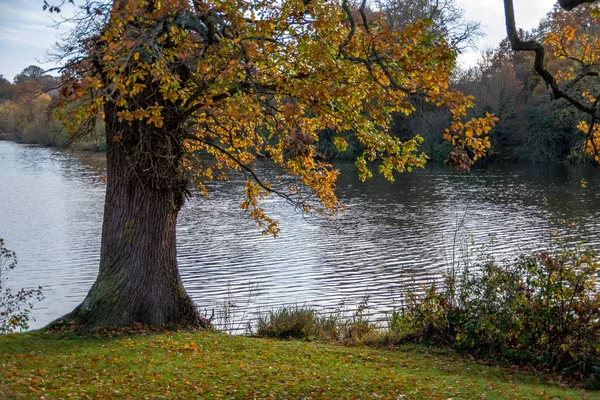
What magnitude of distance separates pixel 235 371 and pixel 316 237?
1714 centimetres

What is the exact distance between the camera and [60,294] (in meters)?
16.9

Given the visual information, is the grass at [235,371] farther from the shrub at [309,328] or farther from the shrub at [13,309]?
the shrub at [13,309]

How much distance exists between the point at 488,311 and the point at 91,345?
587cm

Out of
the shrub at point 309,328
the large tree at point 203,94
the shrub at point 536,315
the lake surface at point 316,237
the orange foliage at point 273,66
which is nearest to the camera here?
the orange foliage at point 273,66

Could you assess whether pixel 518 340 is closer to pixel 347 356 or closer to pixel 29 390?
pixel 347 356

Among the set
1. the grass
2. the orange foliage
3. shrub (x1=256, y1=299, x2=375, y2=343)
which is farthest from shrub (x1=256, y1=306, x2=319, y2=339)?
the orange foliage

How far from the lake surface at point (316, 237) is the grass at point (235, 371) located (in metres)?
3.00

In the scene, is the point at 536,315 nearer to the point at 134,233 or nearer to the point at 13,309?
the point at 134,233

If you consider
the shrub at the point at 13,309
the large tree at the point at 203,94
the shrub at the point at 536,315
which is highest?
the large tree at the point at 203,94

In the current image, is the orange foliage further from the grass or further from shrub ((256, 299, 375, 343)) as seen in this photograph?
shrub ((256, 299, 375, 343))

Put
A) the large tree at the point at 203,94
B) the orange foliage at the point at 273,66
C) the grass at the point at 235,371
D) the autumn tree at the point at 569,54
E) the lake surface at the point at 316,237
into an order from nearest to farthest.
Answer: the autumn tree at the point at 569,54, the grass at the point at 235,371, the orange foliage at the point at 273,66, the large tree at the point at 203,94, the lake surface at the point at 316,237

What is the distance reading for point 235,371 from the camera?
26.5ft

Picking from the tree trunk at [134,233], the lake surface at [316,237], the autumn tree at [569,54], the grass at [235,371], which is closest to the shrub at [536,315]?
the grass at [235,371]

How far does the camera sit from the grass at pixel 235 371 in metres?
7.07
